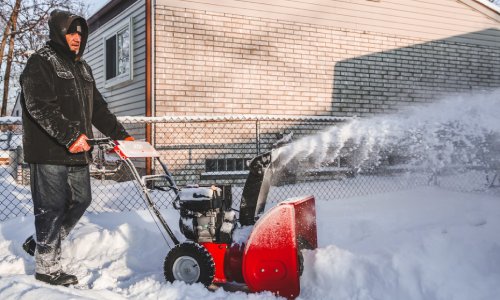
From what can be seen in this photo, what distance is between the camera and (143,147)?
134 inches

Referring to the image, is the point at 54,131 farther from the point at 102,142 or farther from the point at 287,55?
the point at 287,55

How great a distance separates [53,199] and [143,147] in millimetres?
732

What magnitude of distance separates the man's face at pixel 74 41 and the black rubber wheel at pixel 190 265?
65.1 inches

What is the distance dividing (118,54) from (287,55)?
Result: 392 centimetres

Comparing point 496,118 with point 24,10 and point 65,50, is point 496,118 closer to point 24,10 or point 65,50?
point 65,50

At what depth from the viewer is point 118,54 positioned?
1027 centimetres

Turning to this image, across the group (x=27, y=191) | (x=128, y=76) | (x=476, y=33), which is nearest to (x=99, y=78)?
(x=128, y=76)

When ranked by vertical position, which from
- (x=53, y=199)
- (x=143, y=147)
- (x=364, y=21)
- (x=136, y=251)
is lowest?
(x=136, y=251)

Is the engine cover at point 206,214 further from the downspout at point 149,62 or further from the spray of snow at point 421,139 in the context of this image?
the downspout at point 149,62

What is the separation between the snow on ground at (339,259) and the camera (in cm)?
303

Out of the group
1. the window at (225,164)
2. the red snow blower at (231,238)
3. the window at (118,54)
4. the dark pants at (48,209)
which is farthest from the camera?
the window at (118,54)

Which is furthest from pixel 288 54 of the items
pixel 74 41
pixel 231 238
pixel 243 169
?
pixel 231 238

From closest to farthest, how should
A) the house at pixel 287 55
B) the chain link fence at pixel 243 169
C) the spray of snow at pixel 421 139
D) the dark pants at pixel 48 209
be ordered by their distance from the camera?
the dark pants at pixel 48 209 < the spray of snow at pixel 421 139 < the chain link fence at pixel 243 169 < the house at pixel 287 55

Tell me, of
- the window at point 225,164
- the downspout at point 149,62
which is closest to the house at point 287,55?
the downspout at point 149,62
